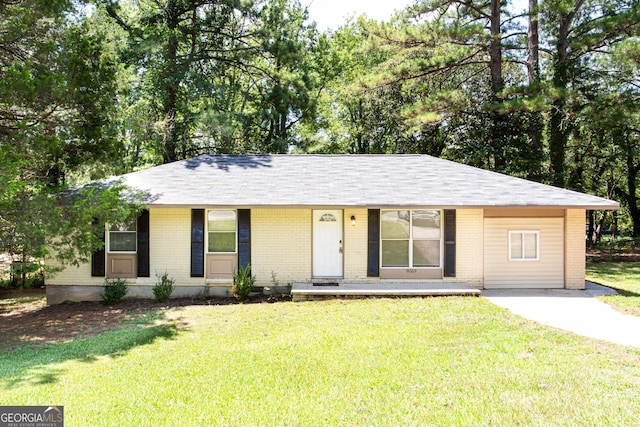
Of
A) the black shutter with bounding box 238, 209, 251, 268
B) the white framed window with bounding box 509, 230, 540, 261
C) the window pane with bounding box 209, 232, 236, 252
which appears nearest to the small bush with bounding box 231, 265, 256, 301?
the black shutter with bounding box 238, 209, 251, 268

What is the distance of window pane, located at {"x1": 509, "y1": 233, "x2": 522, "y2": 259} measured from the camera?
11.4m

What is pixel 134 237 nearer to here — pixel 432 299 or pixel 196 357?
pixel 196 357

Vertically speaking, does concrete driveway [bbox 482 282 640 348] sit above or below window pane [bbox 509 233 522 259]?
below

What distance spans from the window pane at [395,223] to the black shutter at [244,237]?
367 centimetres

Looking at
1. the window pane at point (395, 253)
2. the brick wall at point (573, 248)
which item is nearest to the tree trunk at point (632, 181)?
the brick wall at point (573, 248)

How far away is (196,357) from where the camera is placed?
6254 mm

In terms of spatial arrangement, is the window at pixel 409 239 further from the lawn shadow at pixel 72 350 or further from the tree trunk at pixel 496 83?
the tree trunk at pixel 496 83

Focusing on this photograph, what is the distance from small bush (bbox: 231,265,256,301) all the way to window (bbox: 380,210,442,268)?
364 cm

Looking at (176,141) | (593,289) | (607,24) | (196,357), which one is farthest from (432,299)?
(176,141)

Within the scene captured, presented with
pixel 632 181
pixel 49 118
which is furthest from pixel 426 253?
pixel 632 181

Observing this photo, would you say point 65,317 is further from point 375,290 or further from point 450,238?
point 450,238

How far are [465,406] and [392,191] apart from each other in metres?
7.66

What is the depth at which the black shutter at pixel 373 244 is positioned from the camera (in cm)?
1133

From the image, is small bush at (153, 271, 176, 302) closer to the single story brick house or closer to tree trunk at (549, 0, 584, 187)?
the single story brick house
